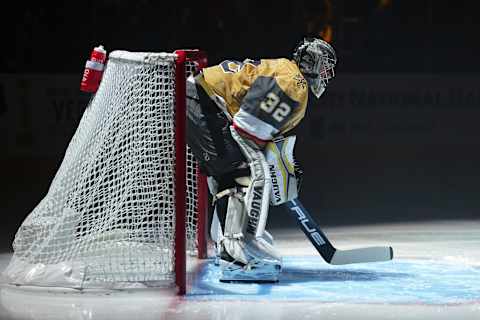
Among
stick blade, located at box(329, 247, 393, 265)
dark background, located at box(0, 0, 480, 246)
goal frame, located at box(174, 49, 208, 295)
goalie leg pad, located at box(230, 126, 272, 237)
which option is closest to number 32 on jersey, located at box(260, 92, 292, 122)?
goalie leg pad, located at box(230, 126, 272, 237)

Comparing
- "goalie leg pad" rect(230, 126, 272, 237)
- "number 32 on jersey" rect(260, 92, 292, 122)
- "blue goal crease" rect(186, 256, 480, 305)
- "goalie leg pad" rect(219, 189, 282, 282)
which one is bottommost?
"blue goal crease" rect(186, 256, 480, 305)

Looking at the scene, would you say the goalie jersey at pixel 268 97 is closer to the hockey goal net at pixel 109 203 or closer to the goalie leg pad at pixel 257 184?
the goalie leg pad at pixel 257 184

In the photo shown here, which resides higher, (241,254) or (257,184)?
(257,184)

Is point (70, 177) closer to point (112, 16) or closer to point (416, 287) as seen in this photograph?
point (416, 287)

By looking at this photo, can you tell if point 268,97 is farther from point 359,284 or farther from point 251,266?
point 359,284

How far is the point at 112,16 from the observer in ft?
35.2

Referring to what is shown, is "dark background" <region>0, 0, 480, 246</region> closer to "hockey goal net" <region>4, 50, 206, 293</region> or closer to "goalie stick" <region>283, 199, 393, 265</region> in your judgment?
"goalie stick" <region>283, 199, 393, 265</region>

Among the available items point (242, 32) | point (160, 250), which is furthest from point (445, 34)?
point (160, 250)

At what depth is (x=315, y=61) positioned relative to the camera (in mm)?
4820

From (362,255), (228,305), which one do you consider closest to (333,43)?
(362,255)

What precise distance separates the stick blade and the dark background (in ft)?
9.78

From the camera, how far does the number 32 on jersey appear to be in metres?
4.55

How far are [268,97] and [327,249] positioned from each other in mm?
843

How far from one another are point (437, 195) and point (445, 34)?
4.13m
